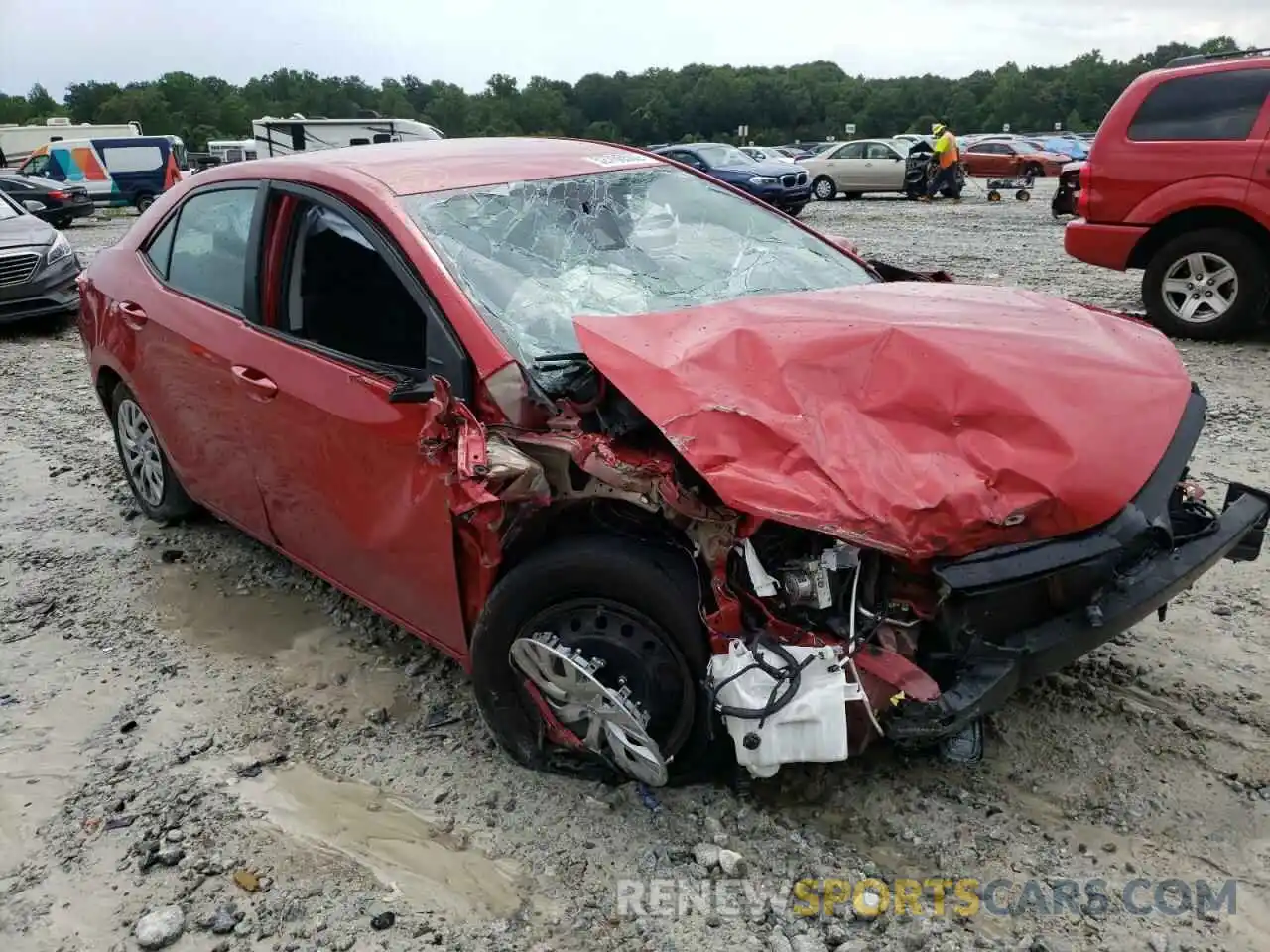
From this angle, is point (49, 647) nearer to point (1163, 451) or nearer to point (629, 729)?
point (629, 729)

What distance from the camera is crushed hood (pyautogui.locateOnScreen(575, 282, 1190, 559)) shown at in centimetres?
217

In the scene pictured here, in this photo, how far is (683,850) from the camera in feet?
8.21

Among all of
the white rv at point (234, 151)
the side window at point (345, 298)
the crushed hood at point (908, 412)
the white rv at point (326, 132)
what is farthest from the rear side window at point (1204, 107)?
the white rv at point (234, 151)

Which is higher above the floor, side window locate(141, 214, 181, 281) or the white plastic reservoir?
side window locate(141, 214, 181, 281)

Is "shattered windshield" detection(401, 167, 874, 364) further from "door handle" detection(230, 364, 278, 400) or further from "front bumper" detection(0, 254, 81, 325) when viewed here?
"front bumper" detection(0, 254, 81, 325)

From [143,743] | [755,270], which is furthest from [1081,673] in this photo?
[143,743]

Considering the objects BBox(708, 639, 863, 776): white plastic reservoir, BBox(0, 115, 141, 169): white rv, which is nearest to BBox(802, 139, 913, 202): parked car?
BBox(708, 639, 863, 776): white plastic reservoir

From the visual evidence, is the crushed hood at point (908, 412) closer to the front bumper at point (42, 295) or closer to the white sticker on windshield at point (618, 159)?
the white sticker on windshield at point (618, 159)

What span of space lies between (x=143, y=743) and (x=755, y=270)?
2510mm

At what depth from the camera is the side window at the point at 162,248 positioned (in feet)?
13.4

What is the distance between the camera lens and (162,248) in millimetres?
4152

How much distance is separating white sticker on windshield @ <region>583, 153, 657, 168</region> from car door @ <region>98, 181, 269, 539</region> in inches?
48.4

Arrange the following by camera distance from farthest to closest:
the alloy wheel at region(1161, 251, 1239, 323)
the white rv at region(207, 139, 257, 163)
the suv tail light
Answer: the white rv at region(207, 139, 257, 163), the suv tail light, the alloy wheel at region(1161, 251, 1239, 323)

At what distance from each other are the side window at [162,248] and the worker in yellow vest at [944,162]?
20384 mm
